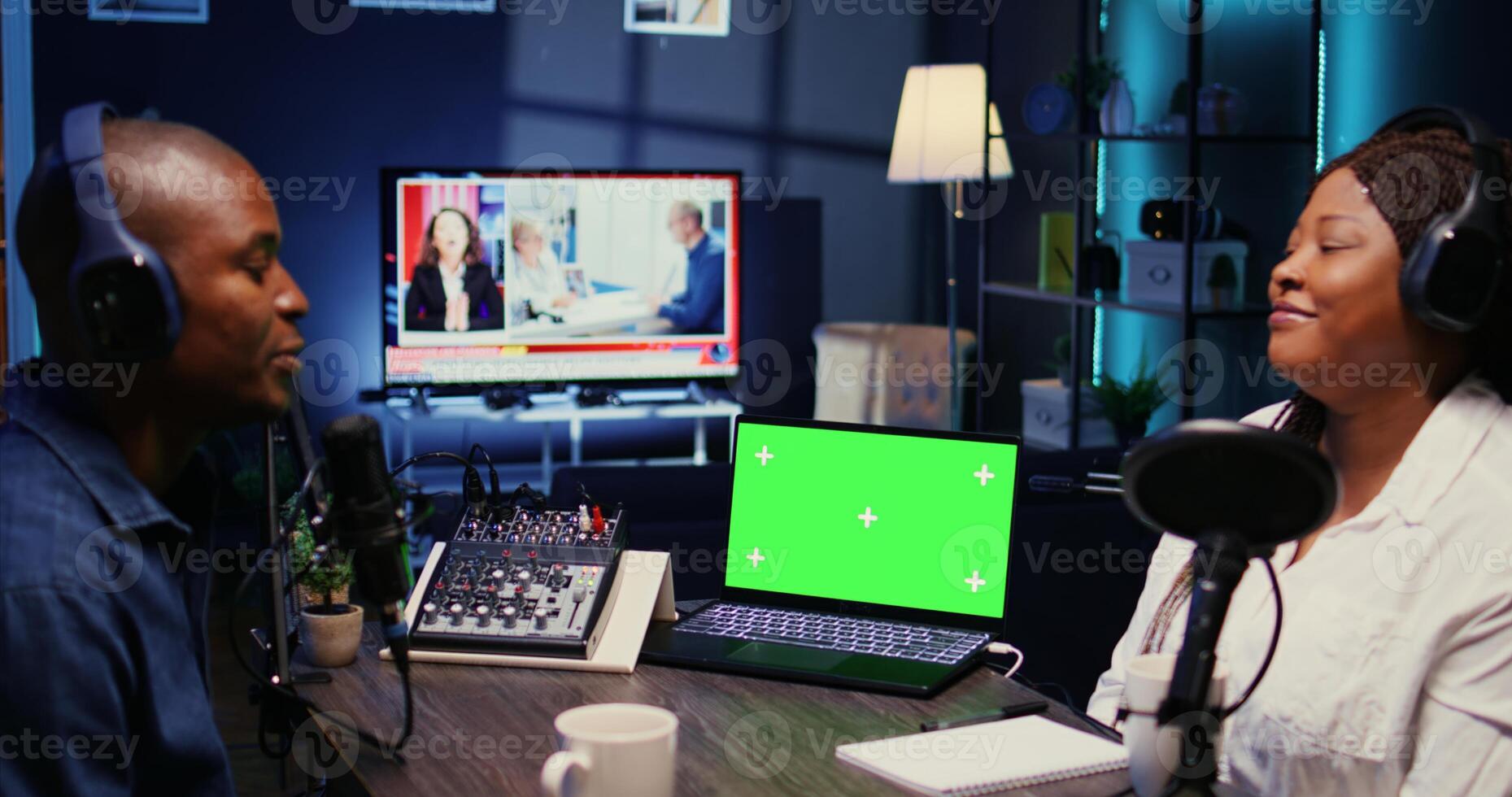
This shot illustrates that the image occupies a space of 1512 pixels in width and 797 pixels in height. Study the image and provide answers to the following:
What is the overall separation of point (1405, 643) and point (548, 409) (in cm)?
445

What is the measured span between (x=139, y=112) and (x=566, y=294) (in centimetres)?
181

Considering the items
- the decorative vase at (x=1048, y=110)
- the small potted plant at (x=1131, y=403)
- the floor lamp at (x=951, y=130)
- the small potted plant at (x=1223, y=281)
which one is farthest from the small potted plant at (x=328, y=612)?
the floor lamp at (x=951, y=130)

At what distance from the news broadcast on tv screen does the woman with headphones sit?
4297mm

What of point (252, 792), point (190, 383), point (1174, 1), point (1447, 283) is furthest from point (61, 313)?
point (1174, 1)

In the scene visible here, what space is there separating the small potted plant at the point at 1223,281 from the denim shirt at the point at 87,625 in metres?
3.27

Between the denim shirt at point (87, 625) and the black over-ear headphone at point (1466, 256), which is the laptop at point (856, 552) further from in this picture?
the denim shirt at point (87, 625)

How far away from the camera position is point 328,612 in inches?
71.5

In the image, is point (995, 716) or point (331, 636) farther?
point (331, 636)

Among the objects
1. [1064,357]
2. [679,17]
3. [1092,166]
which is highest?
[679,17]

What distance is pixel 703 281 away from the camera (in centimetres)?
594

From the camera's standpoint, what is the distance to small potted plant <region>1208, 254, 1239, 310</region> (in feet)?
12.7

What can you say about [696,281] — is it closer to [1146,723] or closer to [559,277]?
[559,277]

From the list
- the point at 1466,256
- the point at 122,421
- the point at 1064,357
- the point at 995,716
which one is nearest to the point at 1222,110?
the point at 1064,357

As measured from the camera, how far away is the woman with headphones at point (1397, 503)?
4.88 ft
